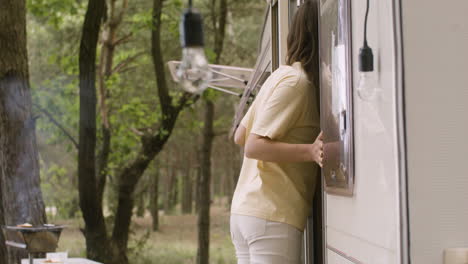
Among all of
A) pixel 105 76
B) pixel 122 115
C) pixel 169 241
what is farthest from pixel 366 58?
pixel 169 241

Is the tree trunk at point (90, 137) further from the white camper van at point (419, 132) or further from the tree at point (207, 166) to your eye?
the white camper van at point (419, 132)

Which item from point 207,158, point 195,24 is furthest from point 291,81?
point 207,158

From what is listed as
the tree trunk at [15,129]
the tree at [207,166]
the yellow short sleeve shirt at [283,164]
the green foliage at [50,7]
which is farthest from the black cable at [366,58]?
the tree at [207,166]

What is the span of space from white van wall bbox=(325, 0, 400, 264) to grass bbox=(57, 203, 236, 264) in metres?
14.0

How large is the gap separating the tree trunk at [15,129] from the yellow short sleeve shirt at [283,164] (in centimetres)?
629

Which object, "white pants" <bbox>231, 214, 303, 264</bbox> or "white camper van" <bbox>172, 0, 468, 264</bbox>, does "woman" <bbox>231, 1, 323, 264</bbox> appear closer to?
"white pants" <bbox>231, 214, 303, 264</bbox>

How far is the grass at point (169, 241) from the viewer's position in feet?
55.0

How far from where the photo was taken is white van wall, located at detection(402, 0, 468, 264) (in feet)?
4.62

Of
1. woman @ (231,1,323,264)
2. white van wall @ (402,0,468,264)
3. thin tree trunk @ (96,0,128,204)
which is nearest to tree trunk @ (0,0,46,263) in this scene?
thin tree trunk @ (96,0,128,204)

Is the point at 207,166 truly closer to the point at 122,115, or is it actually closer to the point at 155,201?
the point at 122,115

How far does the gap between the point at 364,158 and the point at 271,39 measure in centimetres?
193

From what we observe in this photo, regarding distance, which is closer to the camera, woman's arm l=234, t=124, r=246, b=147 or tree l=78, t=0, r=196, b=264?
woman's arm l=234, t=124, r=246, b=147

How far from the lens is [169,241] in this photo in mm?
19797

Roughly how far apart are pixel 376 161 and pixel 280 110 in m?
0.87
